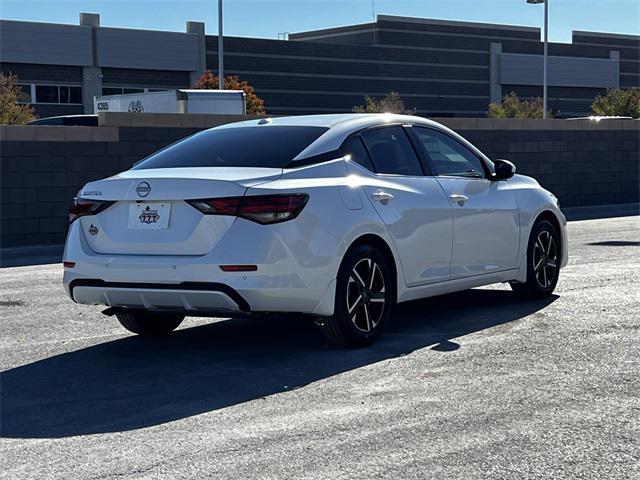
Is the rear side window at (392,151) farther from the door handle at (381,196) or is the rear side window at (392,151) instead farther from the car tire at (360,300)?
the car tire at (360,300)

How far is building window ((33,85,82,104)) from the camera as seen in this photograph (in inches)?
2591

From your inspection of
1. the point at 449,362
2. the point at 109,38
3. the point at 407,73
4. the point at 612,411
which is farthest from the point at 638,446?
the point at 407,73

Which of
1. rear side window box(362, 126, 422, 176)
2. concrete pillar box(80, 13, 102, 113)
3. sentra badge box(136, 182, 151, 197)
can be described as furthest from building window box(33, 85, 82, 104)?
sentra badge box(136, 182, 151, 197)

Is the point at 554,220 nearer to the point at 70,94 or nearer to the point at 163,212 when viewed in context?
the point at 163,212

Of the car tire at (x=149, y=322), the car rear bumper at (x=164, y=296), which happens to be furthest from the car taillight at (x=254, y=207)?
the car tire at (x=149, y=322)

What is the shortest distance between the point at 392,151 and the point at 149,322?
7.35 ft

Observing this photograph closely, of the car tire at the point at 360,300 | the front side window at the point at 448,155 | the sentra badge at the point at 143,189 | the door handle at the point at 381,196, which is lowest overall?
the car tire at the point at 360,300

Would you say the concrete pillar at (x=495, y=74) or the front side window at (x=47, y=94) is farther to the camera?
the concrete pillar at (x=495, y=74)

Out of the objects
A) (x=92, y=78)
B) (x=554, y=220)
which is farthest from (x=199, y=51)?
(x=554, y=220)

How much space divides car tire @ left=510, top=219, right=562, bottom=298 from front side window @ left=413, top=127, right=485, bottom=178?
0.86 m

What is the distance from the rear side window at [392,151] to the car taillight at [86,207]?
2.01 meters

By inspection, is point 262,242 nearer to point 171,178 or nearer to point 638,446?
point 171,178

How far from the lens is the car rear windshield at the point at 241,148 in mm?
8219

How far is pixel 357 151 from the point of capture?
8.60 m
